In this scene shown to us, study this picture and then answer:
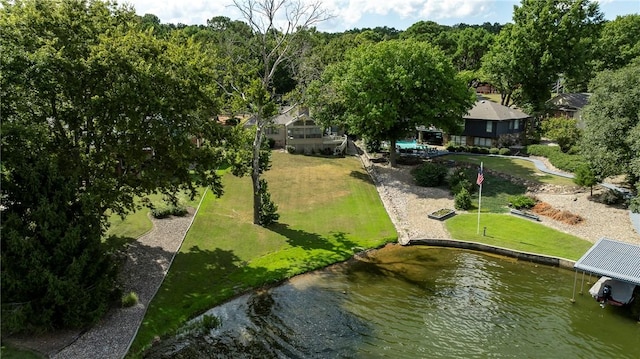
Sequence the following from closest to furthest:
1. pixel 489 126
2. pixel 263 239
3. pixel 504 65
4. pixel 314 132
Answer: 1. pixel 263 239
2. pixel 489 126
3. pixel 314 132
4. pixel 504 65

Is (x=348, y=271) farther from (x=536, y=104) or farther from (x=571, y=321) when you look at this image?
(x=536, y=104)

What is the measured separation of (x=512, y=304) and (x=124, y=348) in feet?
61.9

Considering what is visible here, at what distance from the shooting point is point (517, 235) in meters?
32.2

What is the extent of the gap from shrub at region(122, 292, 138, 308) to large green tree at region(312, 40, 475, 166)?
28.8 m

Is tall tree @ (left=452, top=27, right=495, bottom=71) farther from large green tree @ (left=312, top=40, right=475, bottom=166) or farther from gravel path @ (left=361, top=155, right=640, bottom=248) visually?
gravel path @ (left=361, top=155, right=640, bottom=248)

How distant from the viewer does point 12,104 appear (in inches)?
789

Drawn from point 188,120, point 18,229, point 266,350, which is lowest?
point 266,350

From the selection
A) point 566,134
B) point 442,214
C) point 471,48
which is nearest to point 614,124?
point 442,214

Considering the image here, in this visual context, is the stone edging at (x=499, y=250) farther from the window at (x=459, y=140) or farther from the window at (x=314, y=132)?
the window at (x=459, y=140)

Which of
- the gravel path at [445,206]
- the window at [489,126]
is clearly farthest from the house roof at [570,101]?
the gravel path at [445,206]

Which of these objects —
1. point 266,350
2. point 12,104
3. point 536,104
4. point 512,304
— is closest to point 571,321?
point 512,304

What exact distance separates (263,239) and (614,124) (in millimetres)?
26883

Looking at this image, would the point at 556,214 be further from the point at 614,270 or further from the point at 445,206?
the point at 614,270

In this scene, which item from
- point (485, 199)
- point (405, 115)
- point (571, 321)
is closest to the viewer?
point (571, 321)
